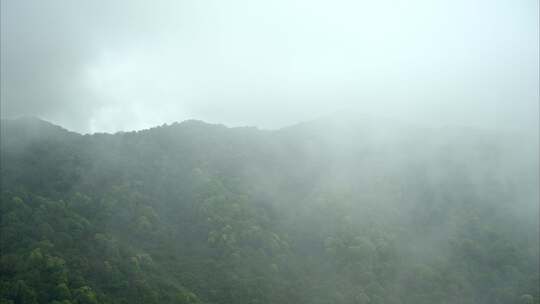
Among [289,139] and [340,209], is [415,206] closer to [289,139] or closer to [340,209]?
[340,209]

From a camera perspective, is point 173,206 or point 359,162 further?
point 359,162

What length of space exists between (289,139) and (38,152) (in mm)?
80580

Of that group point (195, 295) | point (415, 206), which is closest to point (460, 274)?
point (415, 206)

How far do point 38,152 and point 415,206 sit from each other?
11164 cm

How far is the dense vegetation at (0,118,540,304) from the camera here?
87438 mm

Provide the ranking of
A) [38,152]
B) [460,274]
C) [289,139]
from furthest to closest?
[289,139] → [38,152] → [460,274]

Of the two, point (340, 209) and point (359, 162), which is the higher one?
point (359, 162)

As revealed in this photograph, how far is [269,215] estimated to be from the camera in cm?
12112

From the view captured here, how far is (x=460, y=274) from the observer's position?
102 metres

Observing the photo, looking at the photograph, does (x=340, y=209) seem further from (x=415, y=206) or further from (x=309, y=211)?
(x=415, y=206)

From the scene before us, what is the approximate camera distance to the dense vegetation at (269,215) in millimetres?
87438

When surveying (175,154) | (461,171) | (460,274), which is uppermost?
(175,154)

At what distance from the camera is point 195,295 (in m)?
83.5

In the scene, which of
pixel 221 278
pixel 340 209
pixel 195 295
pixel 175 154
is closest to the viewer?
pixel 195 295
